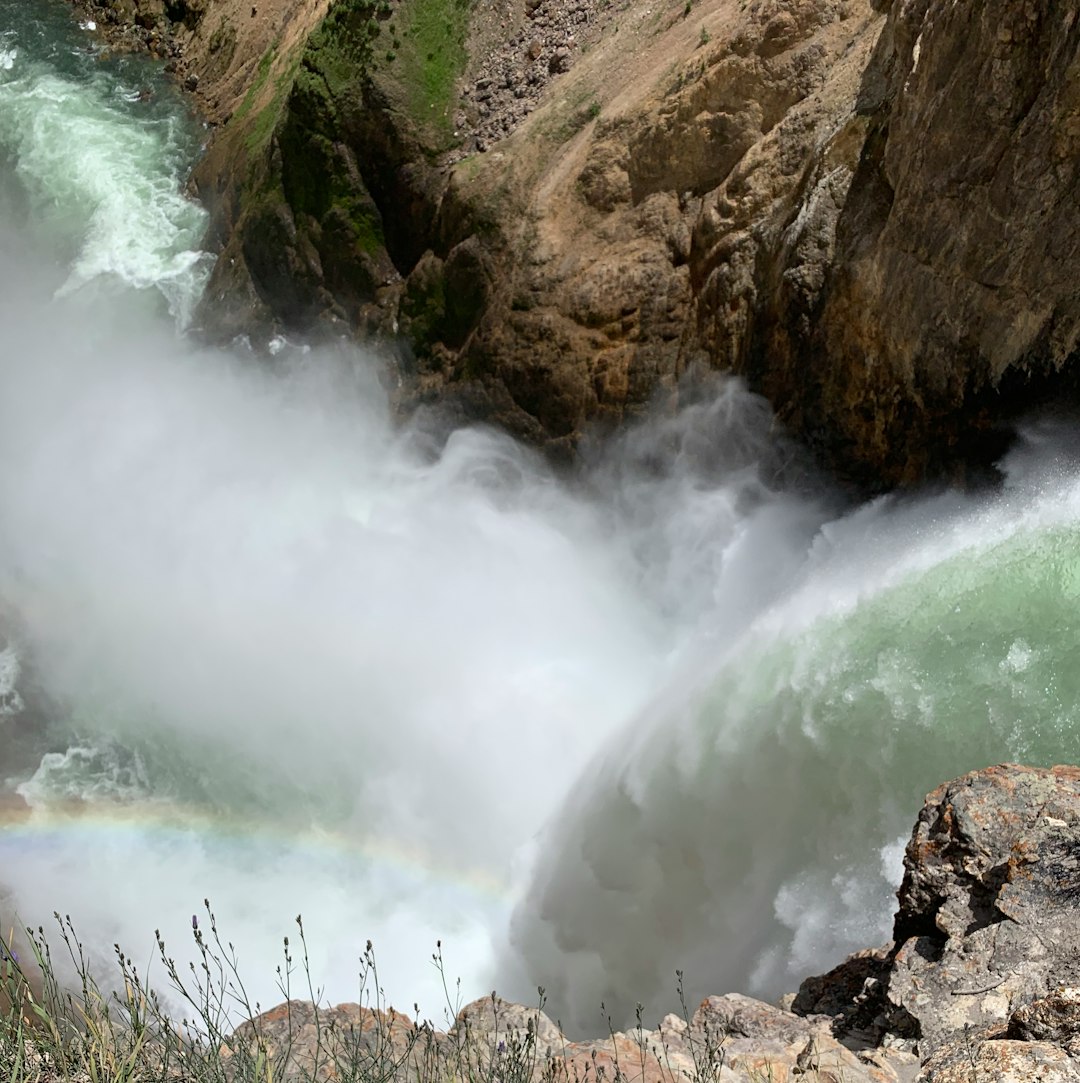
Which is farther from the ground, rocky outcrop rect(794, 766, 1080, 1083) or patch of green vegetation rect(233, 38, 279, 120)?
patch of green vegetation rect(233, 38, 279, 120)

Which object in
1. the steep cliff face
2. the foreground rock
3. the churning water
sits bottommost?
the churning water

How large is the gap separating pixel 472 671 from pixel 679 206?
5.65 m

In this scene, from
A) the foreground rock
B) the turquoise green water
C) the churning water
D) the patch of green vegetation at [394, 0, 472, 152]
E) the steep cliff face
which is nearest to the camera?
the foreground rock

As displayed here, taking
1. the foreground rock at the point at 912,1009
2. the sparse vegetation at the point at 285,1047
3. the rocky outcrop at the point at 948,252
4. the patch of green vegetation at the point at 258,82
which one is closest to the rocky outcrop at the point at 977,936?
the foreground rock at the point at 912,1009

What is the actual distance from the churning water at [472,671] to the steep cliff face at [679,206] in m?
0.75

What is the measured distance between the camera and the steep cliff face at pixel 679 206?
8.84 meters

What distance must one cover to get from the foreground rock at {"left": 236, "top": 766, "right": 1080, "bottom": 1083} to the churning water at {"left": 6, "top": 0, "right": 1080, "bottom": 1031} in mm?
1388

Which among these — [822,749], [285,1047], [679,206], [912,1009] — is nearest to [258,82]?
[679,206]

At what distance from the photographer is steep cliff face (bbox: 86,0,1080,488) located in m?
8.84

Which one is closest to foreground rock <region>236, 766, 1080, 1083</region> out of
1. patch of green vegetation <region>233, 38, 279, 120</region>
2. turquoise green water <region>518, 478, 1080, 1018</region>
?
turquoise green water <region>518, 478, 1080, 1018</region>

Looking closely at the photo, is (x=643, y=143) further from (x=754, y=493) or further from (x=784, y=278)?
(x=754, y=493)

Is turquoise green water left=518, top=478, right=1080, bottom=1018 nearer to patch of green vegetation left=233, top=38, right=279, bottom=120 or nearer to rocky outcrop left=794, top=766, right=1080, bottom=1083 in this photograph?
rocky outcrop left=794, top=766, right=1080, bottom=1083

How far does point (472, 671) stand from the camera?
41.5 ft

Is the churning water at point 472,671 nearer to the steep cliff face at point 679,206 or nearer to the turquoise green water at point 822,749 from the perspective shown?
the turquoise green water at point 822,749
